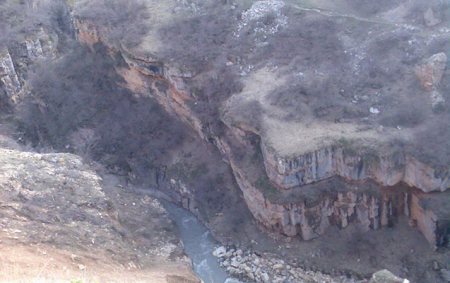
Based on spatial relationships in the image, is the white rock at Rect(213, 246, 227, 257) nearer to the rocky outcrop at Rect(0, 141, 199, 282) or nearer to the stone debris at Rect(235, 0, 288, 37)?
the rocky outcrop at Rect(0, 141, 199, 282)

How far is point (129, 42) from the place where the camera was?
29.6 m

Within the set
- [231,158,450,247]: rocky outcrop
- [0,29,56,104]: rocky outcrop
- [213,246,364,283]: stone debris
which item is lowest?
[213,246,364,283]: stone debris

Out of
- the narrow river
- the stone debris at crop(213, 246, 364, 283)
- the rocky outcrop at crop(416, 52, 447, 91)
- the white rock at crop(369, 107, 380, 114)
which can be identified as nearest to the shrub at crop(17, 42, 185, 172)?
the narrow river

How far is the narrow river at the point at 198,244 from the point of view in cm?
2252

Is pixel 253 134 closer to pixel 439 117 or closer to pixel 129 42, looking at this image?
pixel 439 117

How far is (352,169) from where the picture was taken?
22219 millimetres

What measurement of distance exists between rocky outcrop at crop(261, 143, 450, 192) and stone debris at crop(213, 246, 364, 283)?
3190 millimetres

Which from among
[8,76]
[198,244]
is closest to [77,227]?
[198,244]

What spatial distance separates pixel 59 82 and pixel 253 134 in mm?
14331

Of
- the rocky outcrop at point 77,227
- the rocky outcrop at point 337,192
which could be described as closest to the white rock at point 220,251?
the rocky outcrop at point 77,227

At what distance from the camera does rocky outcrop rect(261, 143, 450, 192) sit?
70.3 feet

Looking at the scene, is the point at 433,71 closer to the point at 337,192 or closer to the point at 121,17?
the point at 337,192

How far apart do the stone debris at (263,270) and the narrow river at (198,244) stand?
0.36 m

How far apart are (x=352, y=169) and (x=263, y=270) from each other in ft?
18.0
